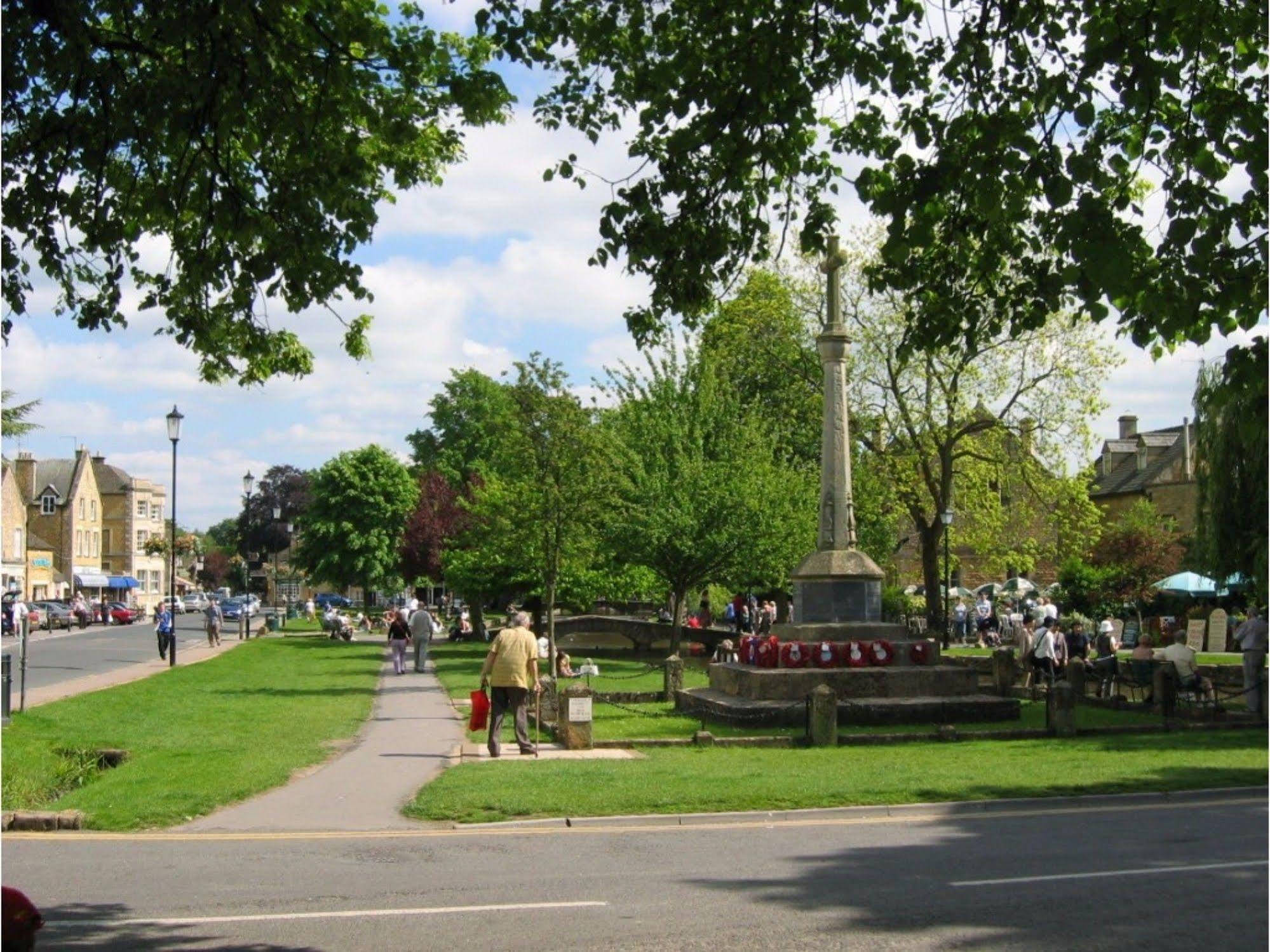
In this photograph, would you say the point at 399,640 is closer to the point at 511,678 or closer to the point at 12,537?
the point at 511,678

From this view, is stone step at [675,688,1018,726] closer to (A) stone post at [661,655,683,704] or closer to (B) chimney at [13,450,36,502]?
(A) stone post at [661,655,683,704]

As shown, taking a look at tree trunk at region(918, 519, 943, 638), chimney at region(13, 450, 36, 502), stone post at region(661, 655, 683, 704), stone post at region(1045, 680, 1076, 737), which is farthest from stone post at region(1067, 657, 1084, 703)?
chimney at region(13, 450, 36, 502)

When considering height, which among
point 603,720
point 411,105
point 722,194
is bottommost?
point 603,720

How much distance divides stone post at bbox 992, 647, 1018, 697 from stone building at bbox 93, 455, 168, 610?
100088 millimetres

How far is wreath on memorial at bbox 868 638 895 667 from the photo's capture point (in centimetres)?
2319

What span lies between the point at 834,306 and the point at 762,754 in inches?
390

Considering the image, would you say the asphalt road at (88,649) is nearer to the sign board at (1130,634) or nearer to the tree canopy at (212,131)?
the tree canopy at (212,131)

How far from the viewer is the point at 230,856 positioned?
11.1 meters

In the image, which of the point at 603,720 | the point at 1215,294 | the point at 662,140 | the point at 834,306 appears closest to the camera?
the point at 1215,294

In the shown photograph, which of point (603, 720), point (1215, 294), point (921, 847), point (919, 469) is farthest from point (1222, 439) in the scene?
point (1215, 294)

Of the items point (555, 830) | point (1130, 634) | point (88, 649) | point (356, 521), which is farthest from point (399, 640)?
point (356, 521)

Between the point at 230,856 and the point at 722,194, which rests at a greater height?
the point at 722,194

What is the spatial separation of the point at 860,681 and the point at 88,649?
3381 centimetres

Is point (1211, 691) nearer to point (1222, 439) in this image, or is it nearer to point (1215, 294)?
point (1222, 439)
